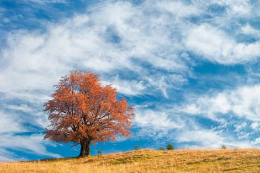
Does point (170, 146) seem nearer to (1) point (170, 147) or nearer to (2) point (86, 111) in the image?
(1) point (170, 147)

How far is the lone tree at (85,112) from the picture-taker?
43969 mm

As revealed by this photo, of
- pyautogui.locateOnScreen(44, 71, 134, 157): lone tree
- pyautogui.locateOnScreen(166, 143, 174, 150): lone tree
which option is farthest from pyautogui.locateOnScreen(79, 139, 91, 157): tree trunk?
pyautogui.locateOnScreen(166, 143, 174, 150): lone tree

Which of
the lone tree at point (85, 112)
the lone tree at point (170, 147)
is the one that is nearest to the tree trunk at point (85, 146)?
the lone tree at point (85, 112)

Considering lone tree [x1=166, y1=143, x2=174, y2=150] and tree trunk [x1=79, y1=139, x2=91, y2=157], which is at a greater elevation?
tree trunk [x1=79, y1=139, x2=91, y2=157]

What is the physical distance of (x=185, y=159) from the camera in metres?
30.2

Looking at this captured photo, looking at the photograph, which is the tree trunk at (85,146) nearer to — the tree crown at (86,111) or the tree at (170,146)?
the tree crown at (86,111)

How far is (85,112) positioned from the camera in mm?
44594

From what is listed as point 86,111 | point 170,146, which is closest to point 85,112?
point 86,111

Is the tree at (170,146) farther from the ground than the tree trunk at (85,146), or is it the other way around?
the tree trunk at (85,146)

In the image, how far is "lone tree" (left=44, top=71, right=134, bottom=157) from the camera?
4397 centimetres

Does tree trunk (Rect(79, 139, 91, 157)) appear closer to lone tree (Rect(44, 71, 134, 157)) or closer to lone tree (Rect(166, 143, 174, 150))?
lone tree (Rect(44, 71, 134, 157))

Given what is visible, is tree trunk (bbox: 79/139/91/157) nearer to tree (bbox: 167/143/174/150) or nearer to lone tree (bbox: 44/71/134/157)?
lone tree (bbox: 44/71/134/157)

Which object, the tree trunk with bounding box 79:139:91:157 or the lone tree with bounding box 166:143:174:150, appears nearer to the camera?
the tree trunk with bounding box 79:139:91:157

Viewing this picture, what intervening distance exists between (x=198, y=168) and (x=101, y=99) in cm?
2458
